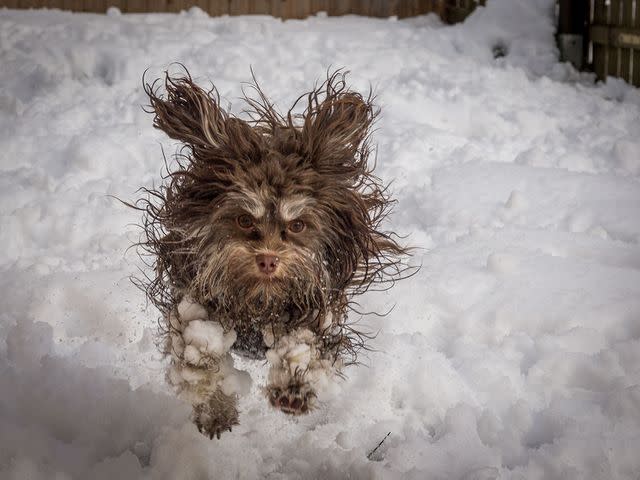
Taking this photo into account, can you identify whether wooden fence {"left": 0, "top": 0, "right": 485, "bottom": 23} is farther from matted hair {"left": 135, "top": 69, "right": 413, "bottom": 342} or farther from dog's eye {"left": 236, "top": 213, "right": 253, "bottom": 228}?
dog's eye {"left": 236, "top": 213, "right": 253, "bottom": 228}

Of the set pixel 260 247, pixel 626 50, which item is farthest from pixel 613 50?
pixel 260 247

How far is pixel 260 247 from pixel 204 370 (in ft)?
1.85

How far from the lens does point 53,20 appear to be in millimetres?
8391

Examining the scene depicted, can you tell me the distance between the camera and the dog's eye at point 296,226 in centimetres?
273

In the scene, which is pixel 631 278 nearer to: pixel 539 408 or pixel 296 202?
pixel 539 408

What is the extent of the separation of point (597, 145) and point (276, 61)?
121 inches

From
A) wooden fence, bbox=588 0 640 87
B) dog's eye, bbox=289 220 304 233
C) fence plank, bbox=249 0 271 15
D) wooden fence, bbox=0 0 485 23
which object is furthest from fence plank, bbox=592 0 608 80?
dog's eye, bbox=289 220 304 233

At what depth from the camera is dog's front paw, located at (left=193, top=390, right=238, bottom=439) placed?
2920 mm

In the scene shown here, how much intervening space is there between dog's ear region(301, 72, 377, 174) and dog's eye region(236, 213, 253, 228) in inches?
13.0

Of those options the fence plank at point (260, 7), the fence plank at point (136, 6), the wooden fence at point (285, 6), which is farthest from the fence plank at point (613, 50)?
the fence plank at point (136, 6)

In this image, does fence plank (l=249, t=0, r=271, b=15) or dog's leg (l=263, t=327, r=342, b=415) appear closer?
dog's leg (l=263, t=327, r=342, b=415)

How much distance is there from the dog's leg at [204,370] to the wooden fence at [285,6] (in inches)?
269

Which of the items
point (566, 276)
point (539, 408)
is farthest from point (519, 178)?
point (539, 408)

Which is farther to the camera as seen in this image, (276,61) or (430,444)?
(276,61)
